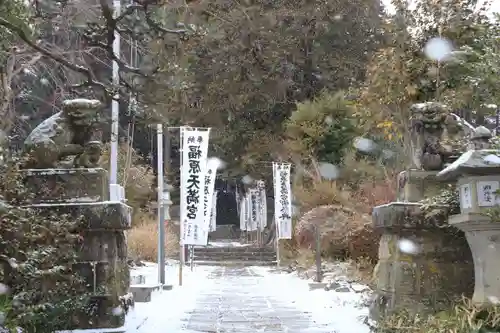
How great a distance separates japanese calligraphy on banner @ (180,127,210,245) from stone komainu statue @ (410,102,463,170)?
22.3 ft

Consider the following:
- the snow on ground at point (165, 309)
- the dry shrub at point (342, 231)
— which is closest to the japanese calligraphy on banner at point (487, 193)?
the snow on ground at point (165, 309)

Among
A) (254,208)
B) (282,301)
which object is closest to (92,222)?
(282,301)

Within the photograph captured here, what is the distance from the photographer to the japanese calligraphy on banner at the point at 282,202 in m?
17.4

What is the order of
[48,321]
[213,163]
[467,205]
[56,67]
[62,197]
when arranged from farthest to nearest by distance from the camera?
[213,163] < [56,67] < [62,197] < [48,321] < [467,205]

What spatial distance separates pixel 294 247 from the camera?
64.2 feet

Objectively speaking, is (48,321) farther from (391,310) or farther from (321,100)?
(321,100)

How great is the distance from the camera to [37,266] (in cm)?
556

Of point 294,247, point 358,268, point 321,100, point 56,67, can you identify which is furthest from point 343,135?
point 56,67

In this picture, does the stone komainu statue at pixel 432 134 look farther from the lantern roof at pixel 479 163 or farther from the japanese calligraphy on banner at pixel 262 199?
the japanese calligraphy on banner at pixel 262 199

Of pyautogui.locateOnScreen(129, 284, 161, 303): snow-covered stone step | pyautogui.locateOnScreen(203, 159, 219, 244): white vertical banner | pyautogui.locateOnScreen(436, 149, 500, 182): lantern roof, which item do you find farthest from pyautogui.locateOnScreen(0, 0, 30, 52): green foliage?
pyautogui.locateOnScreen(203, 159, 219, 244): white vertical banner

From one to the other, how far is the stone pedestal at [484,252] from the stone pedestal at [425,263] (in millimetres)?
506

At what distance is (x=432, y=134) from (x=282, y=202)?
36.1ft

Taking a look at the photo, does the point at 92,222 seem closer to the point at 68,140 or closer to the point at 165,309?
the point at 68,140

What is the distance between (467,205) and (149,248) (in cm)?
1357
